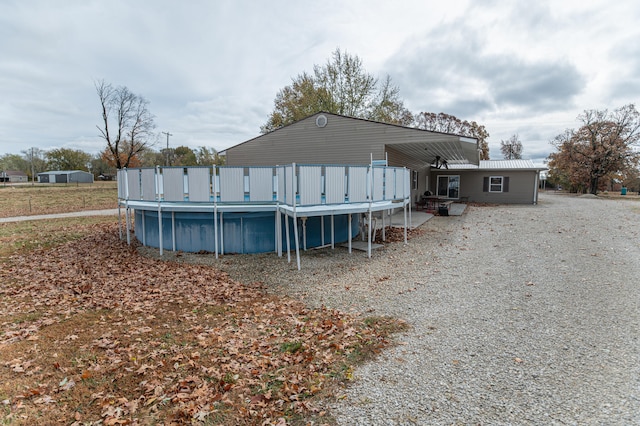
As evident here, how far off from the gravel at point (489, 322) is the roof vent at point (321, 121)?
8532 mm

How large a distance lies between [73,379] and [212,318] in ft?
6.02

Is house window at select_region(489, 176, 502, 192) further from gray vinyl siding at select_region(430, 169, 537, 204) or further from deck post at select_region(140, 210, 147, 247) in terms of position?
deck post at select_region(140, 210, 147, 247)

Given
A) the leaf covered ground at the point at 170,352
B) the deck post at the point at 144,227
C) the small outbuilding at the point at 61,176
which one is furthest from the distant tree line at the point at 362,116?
the small outbuilding at the point at 61,176

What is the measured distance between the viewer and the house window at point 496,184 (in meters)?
23.5

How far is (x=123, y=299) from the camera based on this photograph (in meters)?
5.73

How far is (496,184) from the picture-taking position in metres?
23.9

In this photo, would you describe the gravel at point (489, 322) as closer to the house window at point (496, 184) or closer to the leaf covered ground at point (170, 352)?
the leaf covered ground at point (170, 352)

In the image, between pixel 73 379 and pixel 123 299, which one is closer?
pixel 73 379

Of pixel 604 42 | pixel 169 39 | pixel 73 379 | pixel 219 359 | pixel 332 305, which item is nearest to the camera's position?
pixel 73 379

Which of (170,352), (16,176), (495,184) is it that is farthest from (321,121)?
(16,176)

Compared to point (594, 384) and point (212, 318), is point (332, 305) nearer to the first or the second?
point (212, 318)

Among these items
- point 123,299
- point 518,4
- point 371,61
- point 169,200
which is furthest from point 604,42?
point 371,61

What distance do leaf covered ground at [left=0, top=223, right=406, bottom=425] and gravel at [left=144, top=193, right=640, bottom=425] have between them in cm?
51

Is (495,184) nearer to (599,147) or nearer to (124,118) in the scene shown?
(599,147)
